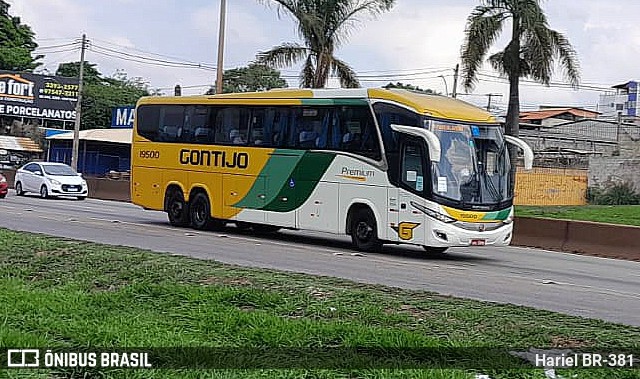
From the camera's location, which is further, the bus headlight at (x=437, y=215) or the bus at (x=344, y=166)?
the bus at (x=344, y=166)

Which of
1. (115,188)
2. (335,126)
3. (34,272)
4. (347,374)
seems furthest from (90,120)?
(347,374)

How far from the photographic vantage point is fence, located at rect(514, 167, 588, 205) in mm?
44625

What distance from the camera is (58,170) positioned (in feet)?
126

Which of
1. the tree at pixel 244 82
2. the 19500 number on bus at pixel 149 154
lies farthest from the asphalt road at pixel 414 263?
the tree at pixel 244 82

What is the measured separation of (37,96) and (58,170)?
37302 mm

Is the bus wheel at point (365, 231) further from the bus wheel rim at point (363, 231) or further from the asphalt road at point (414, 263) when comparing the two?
the asphalt road at point (414, 263)

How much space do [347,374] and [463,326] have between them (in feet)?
6.95

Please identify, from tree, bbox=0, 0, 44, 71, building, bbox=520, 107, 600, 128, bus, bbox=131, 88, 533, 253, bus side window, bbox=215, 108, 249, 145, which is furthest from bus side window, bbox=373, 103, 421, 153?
tree, bbox=0, 0, 44, 71

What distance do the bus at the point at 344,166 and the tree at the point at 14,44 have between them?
62413 mm

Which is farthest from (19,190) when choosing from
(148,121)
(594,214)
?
(594,214)

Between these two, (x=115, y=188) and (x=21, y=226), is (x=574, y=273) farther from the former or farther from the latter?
(x=115, y=188)

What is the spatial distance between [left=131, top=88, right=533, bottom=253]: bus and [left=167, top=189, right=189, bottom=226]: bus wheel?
1.0 inches

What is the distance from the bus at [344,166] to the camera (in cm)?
1823

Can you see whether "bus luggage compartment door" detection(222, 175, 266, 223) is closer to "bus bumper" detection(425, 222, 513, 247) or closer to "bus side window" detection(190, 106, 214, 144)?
"bus side window" detection(190, 106, 214, 144)
